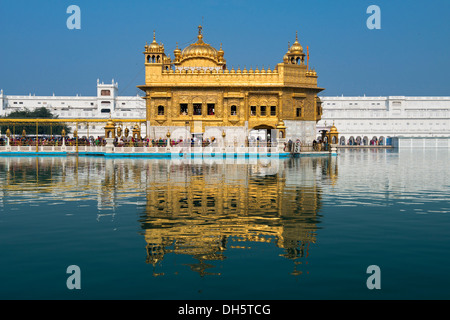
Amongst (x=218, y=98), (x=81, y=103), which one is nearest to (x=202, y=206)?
(x=218, y=98)

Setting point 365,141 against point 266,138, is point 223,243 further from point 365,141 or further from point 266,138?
point 365,141

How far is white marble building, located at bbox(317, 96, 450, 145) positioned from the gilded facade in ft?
222

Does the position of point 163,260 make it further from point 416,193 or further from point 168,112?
point 168,112

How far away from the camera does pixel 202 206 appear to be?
11828 millimetres

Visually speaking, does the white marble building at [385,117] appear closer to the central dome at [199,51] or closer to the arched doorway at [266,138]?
the arched doorway at [266,138]

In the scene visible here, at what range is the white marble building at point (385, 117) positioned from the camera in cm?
11300

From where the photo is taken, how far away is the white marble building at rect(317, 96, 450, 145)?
113 meters

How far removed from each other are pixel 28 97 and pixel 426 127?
92.4 meters

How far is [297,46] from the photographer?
46531 mm

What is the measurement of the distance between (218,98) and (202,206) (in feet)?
109

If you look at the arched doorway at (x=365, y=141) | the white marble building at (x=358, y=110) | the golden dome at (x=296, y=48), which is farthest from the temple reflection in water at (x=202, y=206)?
the arched doorway at (x=365, y=141)

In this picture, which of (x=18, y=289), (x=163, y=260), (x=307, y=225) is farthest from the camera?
(x=307, y=225)

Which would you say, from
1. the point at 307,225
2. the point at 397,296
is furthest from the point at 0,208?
the point at 397,296
